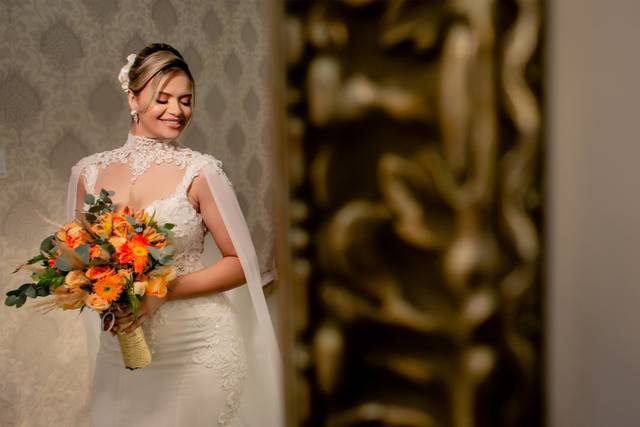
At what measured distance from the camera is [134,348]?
128 centimetres

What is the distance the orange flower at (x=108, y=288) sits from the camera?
3.82 ft

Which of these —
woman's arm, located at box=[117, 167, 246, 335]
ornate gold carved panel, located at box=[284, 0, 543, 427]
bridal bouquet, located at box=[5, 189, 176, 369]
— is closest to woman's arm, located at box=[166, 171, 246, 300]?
woman's arm, located at box=[117, 167, 246, 335]

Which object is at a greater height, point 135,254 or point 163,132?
point 163,132

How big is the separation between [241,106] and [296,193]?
2727 millimetres

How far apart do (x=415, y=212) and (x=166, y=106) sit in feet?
4.49

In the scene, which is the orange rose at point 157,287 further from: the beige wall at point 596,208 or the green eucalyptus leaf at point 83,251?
the beige wall at point 596,208

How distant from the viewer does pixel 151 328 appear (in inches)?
55.6

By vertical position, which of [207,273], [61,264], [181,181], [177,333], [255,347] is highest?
[181,181]

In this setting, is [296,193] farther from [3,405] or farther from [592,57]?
[3,405]

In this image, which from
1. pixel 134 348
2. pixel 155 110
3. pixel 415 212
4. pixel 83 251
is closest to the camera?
pixel 415 212

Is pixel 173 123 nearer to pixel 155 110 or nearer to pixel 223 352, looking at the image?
pixel 155 110

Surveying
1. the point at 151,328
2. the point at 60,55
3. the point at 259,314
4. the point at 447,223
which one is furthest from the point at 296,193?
the point at 60,55

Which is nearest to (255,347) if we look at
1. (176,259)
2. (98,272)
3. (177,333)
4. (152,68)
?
(177,333)

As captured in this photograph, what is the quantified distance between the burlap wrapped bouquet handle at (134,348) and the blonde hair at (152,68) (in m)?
0.64
